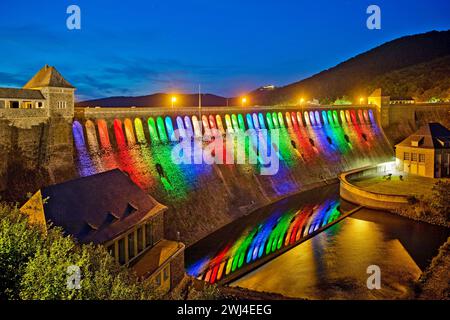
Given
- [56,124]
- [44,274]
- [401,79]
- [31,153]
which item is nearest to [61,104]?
[56,124]

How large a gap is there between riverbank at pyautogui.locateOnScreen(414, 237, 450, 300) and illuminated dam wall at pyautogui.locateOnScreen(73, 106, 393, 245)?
1859 centimetres

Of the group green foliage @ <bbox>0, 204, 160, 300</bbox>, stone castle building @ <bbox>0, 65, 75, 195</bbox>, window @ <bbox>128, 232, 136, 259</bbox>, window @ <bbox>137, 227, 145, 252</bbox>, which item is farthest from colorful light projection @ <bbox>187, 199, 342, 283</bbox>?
green foliage @ <bbox>0, 204, 160, 300</bbox>

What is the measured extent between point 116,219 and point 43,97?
13.5 metres

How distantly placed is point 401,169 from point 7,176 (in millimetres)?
52268

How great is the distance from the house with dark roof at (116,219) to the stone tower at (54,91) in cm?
840

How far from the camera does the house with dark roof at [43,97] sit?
A: 1171 inches

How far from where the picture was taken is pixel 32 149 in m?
30.7

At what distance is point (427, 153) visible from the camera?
5491 centimetres

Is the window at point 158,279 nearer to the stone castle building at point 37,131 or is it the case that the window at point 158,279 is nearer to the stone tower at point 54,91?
the stone castle building at point 37,131

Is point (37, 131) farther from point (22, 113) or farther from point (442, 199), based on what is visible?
point (442, 199)

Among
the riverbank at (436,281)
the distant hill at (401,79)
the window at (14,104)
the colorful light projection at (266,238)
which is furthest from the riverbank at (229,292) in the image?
the distant hill at (401,79)

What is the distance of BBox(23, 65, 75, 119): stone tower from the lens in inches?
1241
